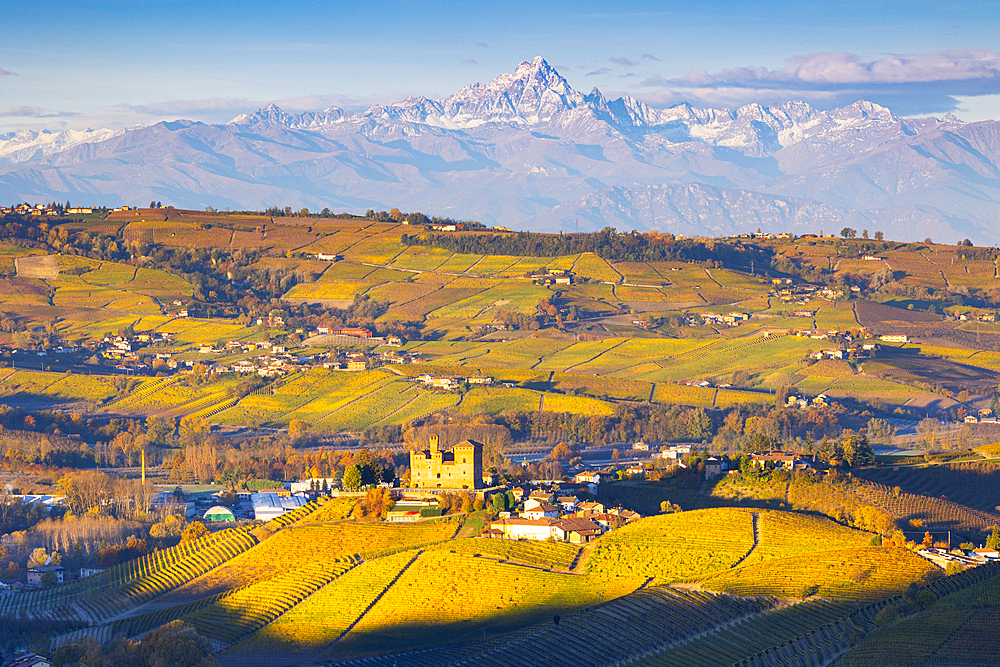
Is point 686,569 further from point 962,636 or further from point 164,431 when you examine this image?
point 164,431

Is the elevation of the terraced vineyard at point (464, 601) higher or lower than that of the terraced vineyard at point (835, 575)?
lower

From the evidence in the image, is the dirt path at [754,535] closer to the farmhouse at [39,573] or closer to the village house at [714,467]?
the village house at [714,467]

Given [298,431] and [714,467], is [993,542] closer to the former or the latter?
[714,467]

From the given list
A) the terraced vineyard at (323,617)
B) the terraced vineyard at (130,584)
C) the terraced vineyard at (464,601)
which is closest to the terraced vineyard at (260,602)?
the terraced vineyard at (323,617)

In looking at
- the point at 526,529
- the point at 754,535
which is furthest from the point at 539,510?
the point at 754,535

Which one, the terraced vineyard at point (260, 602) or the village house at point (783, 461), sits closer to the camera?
the terraced vineyard at point (260, 602)

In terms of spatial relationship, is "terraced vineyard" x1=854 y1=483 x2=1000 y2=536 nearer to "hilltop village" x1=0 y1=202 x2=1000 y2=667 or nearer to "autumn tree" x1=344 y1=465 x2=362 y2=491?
"hilltop village" x1=0 y1=202 x2=1000 y2=667
